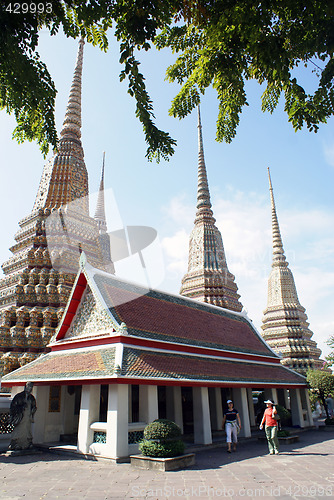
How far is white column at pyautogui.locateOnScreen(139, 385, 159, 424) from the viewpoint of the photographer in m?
10.2

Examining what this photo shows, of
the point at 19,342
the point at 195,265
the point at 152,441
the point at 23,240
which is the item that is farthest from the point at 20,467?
the point at 195,265

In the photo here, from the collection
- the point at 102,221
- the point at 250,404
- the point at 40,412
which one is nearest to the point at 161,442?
the point at 40,412

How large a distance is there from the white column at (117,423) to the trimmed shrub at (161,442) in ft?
2.69

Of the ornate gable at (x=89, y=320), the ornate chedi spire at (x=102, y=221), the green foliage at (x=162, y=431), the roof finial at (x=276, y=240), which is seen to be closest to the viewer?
the green foliage at (x=162, y=431)

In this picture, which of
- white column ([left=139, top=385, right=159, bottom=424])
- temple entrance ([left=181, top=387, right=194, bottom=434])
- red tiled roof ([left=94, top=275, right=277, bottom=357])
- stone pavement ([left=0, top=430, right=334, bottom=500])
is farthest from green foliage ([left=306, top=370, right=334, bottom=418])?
white column ([left=139, top=385, right=159, bottom=424])

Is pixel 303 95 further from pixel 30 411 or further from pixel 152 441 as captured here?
pixel 30 411

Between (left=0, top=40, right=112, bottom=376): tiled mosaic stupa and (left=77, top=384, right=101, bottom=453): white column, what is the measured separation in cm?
727

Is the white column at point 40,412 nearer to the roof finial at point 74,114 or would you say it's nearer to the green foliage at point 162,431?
the green foliage at point 162,431

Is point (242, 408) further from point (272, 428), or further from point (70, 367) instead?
point (70, 367)

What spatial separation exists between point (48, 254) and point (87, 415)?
465 inches

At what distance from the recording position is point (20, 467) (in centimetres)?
878

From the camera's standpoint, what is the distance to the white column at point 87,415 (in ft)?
32.6

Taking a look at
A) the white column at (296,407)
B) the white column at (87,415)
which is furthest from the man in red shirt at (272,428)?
the white column at (296,407)

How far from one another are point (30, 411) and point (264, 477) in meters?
7.23
